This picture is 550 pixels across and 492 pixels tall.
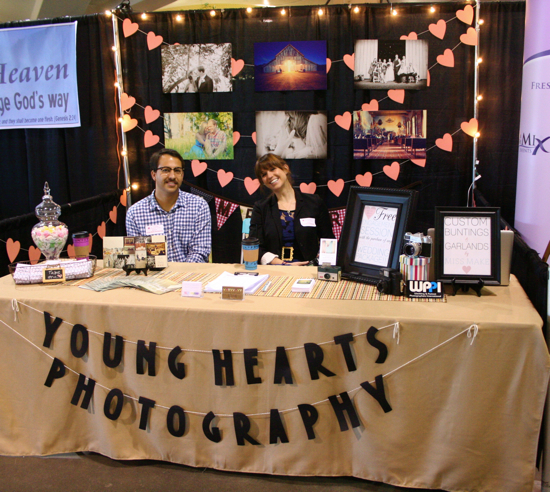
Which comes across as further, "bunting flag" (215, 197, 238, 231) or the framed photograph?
"bunting flag" (215, 197, 238, 231)

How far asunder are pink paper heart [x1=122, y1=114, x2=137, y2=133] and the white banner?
15.2 inches

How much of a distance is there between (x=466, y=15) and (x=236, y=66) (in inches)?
66.7

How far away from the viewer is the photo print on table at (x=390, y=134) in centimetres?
358

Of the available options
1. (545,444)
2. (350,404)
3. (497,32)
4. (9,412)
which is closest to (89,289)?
(9,412)

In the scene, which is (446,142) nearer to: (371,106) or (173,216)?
(371,106)

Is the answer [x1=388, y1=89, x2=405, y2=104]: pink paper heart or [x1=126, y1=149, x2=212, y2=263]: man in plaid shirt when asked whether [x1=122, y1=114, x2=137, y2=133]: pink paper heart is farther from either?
[x1=388, y1=89, x2=405, y2=104]: pink paper heart

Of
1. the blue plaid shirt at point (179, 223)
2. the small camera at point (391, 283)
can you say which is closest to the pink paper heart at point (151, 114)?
the blue plaid shirt at point (179, 223)

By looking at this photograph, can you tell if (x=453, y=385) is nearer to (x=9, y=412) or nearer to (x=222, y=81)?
(x=9, y=412)

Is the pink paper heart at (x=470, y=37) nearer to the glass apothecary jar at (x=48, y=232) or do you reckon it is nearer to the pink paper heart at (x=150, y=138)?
the pink paper heart at (x=150, y=138)

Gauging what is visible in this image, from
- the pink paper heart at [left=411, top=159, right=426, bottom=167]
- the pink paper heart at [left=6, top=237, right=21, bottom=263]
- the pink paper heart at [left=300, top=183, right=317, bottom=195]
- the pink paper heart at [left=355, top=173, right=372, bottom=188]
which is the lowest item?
the pink paper heart at [left=6, top=237, right=21, bottom=263]

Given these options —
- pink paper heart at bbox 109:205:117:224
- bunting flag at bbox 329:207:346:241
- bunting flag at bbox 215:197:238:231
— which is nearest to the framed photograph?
bunting flag at bbox 329:207:346:241

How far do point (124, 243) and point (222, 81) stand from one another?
199cm

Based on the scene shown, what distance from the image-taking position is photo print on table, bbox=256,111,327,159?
12.0ft

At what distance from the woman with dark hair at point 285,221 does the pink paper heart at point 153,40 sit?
5.06 feet
